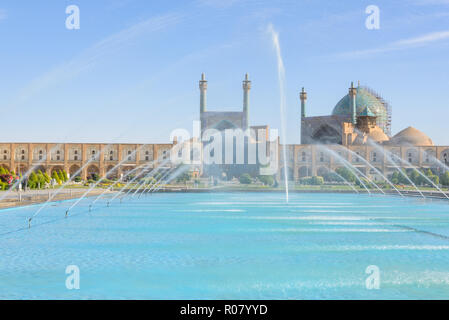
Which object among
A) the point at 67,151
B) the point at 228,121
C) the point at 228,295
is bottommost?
the point at 228,295

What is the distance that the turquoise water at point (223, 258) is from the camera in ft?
18.5

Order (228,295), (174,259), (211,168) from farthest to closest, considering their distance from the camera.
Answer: (211,168) < (174,259) < (228,295)

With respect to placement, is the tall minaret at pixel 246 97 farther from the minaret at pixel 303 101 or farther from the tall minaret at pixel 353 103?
the tall minaret at pixel 353 103

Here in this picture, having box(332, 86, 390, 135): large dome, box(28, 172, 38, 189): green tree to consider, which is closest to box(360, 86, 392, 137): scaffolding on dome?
box(332, 86, 390, 135): large dome

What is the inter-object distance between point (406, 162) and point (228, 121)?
70.5 ft

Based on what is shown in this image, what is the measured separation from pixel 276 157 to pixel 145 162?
562 inches

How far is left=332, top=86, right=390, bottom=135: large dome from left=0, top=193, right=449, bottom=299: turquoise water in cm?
5347

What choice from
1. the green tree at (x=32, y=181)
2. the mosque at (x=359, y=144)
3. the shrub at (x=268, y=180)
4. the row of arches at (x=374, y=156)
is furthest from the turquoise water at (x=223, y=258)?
the row of arches at (x=374, y=156)

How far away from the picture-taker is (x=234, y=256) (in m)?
7.71
